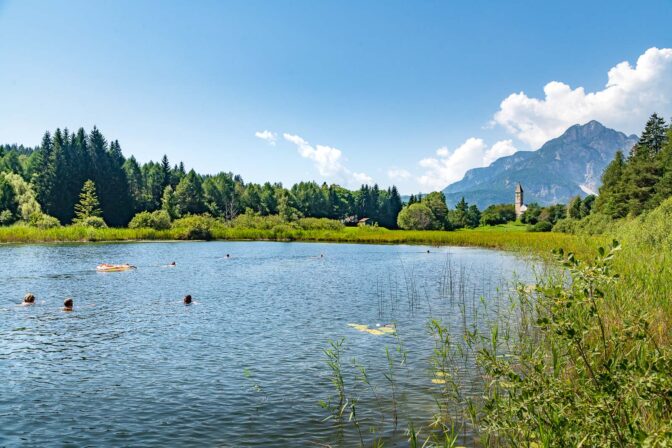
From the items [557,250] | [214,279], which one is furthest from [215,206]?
[557,250]

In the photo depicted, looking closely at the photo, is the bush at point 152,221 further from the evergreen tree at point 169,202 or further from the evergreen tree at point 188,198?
the evergreen tree at point 188,198

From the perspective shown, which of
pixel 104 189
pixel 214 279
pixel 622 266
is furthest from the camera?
pixel 104 189

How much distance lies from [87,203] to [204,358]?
114 metres

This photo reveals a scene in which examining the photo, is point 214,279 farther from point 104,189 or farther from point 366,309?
point 104,189

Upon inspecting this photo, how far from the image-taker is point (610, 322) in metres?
12.2

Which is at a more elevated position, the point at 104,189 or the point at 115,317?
the point at 104,189

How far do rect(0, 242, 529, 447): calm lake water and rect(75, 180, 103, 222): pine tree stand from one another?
8712 centimetres


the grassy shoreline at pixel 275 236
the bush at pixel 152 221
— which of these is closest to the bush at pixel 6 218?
the grassy shoreline at pixel 275 236

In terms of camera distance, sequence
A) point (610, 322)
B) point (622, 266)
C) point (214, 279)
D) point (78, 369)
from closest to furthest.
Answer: point (610, 322) < point (78, 369) < point (622, 266) < point (214, 279)

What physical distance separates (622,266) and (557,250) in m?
16.2

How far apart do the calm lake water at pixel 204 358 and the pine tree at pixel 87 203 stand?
87.1 meters

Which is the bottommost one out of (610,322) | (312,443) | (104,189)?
(312,443)

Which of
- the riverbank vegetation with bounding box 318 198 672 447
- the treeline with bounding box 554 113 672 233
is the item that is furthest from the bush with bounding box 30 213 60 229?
the treeline with bounding box 554 113 672 233

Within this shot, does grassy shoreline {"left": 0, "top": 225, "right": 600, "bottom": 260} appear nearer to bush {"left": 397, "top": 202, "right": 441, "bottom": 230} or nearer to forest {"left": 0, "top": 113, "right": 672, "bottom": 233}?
forest {"left": 0, "top": 113, "right": 672, "bottom": 233}
